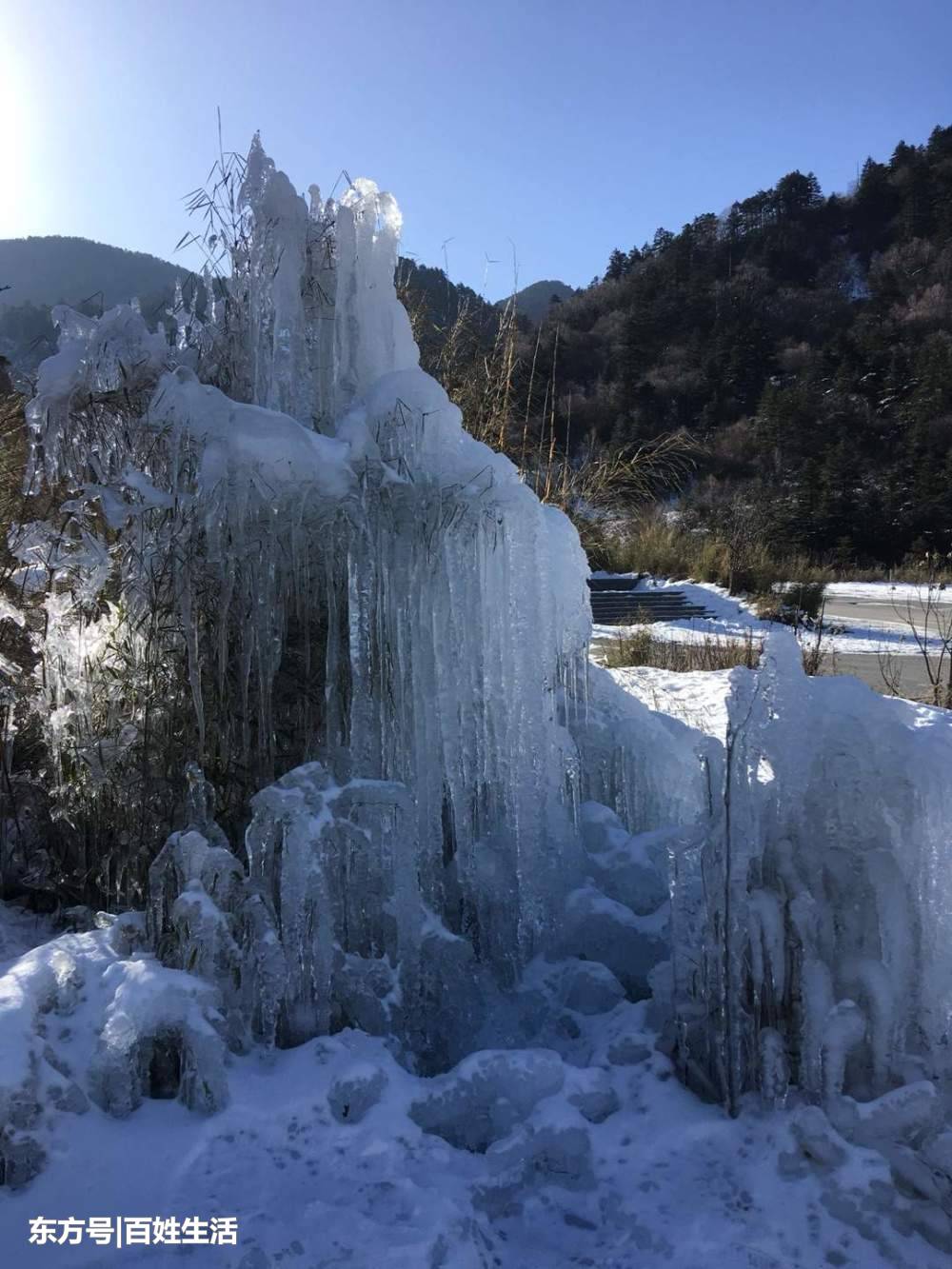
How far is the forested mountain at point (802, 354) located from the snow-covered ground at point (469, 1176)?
14.5m

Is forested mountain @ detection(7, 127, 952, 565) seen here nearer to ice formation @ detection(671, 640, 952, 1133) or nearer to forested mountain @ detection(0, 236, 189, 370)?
forested mountain @ detection(0, 236, 189, 370)

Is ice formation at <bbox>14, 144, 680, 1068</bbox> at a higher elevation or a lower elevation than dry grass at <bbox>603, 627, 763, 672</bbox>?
higher

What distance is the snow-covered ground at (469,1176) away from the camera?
1612 mm

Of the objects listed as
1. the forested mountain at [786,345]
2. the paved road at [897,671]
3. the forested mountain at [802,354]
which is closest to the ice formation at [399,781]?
the paved road at [897,671]

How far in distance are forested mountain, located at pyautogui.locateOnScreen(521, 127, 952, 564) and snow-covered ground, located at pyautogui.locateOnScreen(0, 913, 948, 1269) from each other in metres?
14.5

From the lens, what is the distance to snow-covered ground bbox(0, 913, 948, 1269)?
5.29 ft

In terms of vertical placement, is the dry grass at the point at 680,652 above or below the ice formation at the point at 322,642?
below

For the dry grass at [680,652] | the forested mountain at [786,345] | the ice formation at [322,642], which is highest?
the forested mountain at [786,345]

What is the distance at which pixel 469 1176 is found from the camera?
1.82 m

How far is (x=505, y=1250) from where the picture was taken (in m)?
1.65

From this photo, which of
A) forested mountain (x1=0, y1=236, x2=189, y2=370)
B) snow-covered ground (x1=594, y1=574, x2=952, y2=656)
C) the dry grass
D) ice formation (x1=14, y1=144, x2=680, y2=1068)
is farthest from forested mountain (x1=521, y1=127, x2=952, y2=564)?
forested mountain (x1=0, y1=236, x2=189, y2=370)

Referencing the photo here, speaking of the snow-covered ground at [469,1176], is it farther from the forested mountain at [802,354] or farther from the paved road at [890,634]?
the forested mountain at [802,354]

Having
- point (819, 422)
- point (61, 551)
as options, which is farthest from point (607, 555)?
point (819, 422)

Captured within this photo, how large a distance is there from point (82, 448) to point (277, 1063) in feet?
6.72
